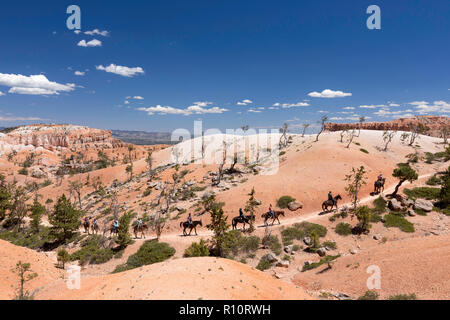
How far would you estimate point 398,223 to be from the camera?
27219 millimetres

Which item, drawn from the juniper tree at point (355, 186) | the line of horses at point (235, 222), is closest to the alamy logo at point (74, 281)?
the line of horses at point (235, 222)

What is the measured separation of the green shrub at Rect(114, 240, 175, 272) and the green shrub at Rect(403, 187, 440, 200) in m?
36.0

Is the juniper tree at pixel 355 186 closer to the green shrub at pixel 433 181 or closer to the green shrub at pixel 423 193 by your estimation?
the green shrub at pixel 423 193

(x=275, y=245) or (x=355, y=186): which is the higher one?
(x=355, y=186)

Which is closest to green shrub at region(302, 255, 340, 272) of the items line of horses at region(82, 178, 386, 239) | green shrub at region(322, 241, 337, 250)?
green shrub at region(322, 241, 337, 250)

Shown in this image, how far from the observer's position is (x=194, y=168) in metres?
62.1

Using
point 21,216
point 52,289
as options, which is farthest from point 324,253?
point 21,216

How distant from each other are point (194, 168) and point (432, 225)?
49269mm

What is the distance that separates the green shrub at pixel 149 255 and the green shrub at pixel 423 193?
36.0 m

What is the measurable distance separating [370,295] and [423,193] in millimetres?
28167

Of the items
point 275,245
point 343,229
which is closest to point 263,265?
point 275,245

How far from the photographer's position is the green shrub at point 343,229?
27180 mm

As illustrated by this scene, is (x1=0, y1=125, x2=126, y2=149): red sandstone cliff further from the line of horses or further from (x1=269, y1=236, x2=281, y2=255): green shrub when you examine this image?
(x1=269, y1=236, x2=281, y2=255): green shrub

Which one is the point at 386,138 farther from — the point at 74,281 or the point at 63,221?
the point at 63,221
